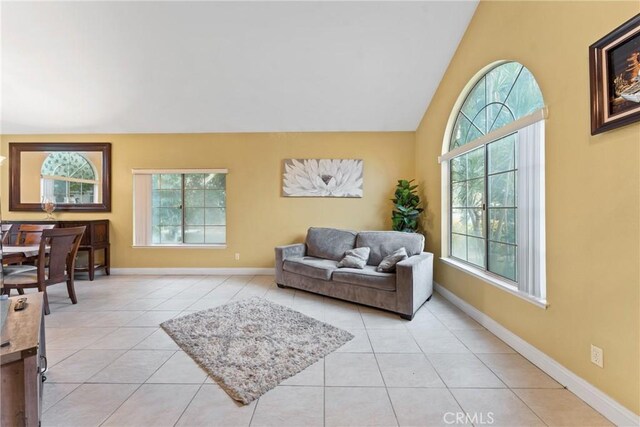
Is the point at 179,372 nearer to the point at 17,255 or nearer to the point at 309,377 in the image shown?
the point at 309,377

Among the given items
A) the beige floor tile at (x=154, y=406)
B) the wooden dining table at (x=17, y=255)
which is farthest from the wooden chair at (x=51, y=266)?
the beige floor tile at (x=154, y=406)

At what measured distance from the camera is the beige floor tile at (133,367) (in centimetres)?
176

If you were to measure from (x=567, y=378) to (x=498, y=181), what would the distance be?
1.65 meters

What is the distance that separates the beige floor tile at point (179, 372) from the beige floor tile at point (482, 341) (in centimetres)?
216

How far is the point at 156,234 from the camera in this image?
15.2 feet

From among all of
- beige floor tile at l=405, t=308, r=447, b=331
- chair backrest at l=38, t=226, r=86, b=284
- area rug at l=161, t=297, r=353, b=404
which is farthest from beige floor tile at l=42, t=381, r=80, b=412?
beige floor tile at l=405, t=308, r=447, b=331

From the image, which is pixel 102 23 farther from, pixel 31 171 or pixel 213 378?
pixel 213 378

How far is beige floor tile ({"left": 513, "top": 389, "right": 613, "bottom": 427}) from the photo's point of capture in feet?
4.67

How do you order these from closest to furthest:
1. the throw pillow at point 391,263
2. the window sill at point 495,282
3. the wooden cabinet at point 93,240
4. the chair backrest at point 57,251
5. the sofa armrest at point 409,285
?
the window sill at point 495,282 < the sofa armrest at point 409,285 < the chair backrest at point 57,251 < the throw pillow at point 391,263 < the wooden cabinet at point 93,240

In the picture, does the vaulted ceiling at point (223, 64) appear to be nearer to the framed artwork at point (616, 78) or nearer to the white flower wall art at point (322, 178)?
the white flower wall art at point (322, 178)

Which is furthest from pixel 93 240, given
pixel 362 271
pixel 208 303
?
pixel 362 271

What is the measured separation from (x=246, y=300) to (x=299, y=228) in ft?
5.33

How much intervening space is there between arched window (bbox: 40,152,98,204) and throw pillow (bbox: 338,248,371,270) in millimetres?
4574

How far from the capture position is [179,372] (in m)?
1.84
